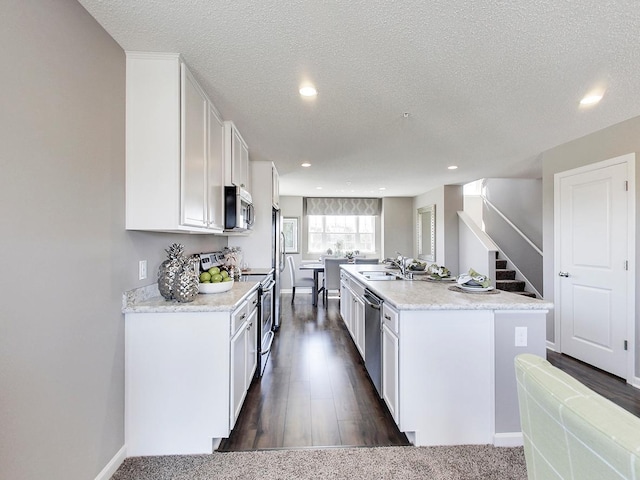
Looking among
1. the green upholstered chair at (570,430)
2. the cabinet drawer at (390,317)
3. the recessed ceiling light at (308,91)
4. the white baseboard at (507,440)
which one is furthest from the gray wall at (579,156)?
the green upholstered chair at (570,430)

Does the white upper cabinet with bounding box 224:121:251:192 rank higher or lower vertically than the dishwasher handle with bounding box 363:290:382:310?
higher

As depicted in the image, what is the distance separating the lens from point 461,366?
6.38 feet

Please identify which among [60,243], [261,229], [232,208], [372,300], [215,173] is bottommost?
[372,300]

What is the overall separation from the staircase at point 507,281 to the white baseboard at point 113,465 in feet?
18.1

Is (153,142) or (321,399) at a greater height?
(153,142)

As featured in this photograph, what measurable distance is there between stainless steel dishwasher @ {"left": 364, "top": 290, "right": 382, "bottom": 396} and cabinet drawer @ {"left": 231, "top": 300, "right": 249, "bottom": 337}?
1.03m

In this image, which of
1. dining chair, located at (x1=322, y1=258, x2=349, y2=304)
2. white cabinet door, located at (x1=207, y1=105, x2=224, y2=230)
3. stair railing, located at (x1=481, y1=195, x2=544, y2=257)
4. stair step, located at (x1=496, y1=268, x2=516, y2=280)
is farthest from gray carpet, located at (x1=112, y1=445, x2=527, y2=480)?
stair railing, located at (x1=481, y1=195, x2=544, y2=257)

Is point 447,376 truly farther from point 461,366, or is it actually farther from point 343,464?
point 343,464

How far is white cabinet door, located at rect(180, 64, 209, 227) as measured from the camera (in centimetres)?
190

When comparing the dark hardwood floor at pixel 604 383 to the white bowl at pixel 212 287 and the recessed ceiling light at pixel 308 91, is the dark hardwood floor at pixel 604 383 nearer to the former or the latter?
the white bowl at pixel 212 287

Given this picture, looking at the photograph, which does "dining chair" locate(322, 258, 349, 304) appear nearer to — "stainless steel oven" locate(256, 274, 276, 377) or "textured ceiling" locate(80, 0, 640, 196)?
"stainless steel oven" locate(256, 274, 276, 377)

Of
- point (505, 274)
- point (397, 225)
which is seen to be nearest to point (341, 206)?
point (397, 225)

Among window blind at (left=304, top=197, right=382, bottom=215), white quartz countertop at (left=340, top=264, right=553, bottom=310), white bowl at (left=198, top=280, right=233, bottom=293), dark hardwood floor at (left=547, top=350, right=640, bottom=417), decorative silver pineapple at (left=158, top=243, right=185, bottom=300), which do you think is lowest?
dark hardwood floor at (left=547, top=350, right=640, bottom=417)

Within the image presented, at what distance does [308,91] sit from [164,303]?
1.78 meters
